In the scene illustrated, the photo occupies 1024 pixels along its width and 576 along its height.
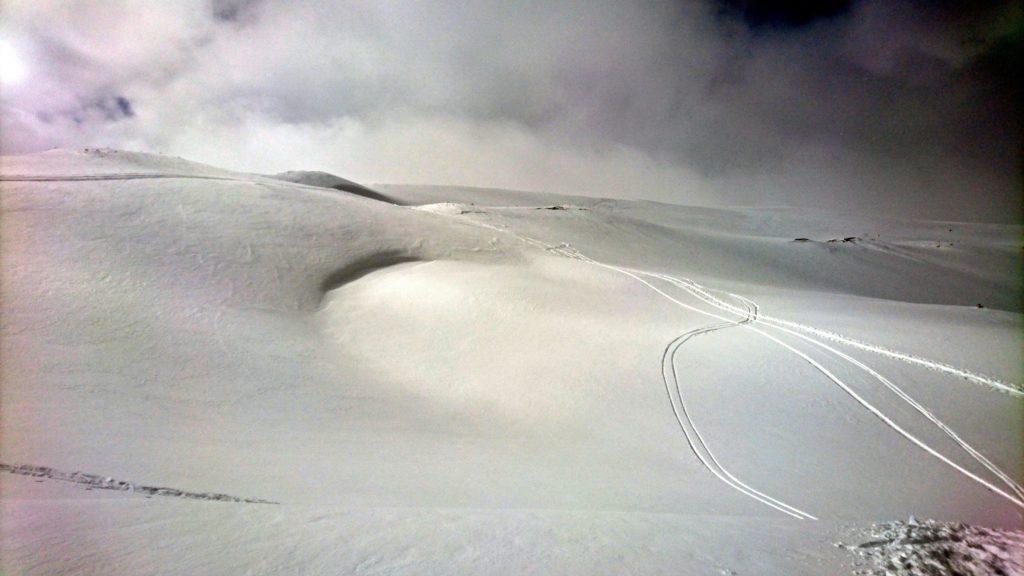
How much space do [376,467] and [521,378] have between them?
3.78 metres

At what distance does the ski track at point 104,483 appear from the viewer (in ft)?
13.2

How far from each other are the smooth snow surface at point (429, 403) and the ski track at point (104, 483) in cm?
3

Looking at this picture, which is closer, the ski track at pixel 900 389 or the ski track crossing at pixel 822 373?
the ski track crossing at pixel 822 373

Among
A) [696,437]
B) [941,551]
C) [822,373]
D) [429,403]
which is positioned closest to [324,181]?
[429,403]

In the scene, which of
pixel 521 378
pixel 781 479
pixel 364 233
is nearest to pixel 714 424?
pixel 781 479

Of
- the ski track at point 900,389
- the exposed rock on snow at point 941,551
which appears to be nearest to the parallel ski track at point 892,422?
the ski track at point 900,389

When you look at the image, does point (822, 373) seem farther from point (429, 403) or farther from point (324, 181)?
point (324, 181)

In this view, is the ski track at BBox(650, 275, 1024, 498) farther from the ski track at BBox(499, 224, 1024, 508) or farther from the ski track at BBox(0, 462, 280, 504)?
the ski track at BBox(0, 462, 280, 504)

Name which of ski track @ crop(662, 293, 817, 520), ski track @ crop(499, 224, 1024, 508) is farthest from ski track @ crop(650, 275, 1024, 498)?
ski track @ crop(662, 293, 817, 520)

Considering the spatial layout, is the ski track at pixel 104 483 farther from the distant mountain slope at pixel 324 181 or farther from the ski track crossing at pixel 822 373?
the distant mountain slope at pixel 324 181

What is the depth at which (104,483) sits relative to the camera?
4.11 metres

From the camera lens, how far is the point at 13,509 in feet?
10.5

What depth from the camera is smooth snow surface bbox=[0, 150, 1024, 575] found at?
11.4 feet

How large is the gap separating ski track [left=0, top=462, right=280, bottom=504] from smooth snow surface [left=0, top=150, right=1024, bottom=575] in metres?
0.03
